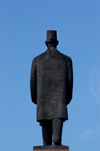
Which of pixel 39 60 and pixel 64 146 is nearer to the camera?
pixel 64 146

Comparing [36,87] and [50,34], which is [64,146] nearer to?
[36,87]

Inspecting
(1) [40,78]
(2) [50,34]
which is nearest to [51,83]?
(1) [40,78]

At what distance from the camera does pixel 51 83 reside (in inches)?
615

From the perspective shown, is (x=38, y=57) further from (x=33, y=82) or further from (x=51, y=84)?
(x=51, y=84)

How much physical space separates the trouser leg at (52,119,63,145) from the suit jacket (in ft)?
0.52

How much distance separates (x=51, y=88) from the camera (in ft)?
51.1

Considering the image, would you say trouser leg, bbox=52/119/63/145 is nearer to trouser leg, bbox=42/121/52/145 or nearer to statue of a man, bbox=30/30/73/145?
statue of a man, bbox=30/30/73/145

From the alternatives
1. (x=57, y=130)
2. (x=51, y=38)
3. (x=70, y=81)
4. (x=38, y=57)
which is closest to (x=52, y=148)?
(x=57, y=130)

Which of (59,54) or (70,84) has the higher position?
(59,54)

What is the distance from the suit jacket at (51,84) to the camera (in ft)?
50.5

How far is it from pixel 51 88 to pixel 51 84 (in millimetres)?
129

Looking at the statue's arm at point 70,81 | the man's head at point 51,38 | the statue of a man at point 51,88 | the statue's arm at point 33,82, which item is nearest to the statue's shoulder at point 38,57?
the statue of a man at point 51,88

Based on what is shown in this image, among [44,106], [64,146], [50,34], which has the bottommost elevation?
[64,146]

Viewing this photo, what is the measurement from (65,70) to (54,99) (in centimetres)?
103
